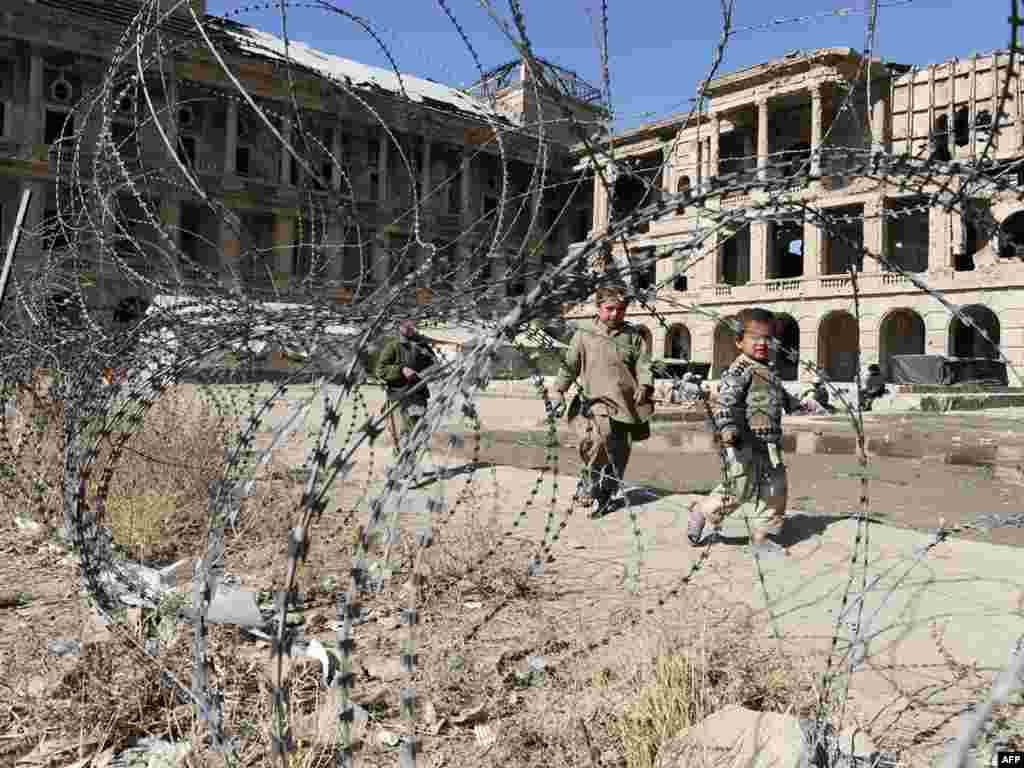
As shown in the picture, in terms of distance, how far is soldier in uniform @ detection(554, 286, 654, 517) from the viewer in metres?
5.70

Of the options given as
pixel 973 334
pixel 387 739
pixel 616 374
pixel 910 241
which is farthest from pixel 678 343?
pixel 387 739

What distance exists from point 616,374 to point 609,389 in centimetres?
12

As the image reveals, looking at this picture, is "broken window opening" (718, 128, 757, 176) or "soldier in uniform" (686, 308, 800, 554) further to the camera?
"broken window opening" (718, 128, 757, 176)

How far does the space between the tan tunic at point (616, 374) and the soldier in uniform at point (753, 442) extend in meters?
0.90

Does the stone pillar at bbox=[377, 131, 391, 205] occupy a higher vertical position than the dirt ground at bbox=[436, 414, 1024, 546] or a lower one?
higher

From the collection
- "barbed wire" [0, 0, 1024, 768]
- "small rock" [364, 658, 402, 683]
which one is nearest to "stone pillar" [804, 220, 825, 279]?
"barbed wire" [0, 0, 1024, 768]

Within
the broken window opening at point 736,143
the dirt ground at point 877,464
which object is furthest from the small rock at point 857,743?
the broken window opening at point 736,143

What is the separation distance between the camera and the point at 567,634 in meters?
3.38

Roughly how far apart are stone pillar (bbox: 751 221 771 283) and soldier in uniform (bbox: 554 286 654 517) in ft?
110

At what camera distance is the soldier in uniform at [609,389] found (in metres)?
5.70

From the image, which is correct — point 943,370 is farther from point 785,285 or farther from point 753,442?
point 753,442

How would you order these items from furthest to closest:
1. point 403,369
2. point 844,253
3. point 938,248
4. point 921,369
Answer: point 938,248 → point 844,253 → point 921,369 → point 403,369

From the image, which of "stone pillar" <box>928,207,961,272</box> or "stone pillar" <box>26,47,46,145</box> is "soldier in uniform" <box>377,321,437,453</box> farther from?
"stone pillar" <box>26,47,46,145</box>

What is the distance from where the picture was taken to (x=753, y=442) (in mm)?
4902
